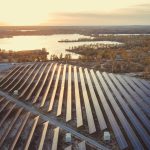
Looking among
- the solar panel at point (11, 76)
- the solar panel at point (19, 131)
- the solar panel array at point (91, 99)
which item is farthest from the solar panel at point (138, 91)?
the solar panel at point (11, 76)

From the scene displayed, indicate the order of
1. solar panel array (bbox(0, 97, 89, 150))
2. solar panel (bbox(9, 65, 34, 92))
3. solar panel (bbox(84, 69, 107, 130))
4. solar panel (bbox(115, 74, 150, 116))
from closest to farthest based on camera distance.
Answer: solar panel array (bbox(0, 97, 89, 150)) < solar panel (bbox(84, 69, 107, 130)) < solar panel (bbox(115, 74, 150, 116)) < solar panel (bbox(9, 65, 34, 92))

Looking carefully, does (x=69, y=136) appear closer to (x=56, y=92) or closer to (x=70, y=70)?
(x=56, y=92)

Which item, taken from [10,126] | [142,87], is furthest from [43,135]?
[142,87]

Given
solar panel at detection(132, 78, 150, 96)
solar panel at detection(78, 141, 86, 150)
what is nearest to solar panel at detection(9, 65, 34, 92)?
solar panel at detection(78, 141, 86, 150)

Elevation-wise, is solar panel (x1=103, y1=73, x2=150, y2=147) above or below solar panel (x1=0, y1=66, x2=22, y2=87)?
below

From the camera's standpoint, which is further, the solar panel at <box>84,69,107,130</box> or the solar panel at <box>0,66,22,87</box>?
the solar panel at <box>0,66,22,87</box>

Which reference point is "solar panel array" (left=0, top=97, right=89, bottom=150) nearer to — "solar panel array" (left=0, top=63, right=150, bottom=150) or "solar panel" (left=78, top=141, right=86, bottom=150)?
"solar panel" (left=78, top=141, right=86, bottom=150)

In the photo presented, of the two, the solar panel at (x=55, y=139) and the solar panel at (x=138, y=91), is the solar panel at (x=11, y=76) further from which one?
the solar panel at (x=138, y=91)

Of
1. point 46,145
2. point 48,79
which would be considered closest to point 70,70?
point 48,79
